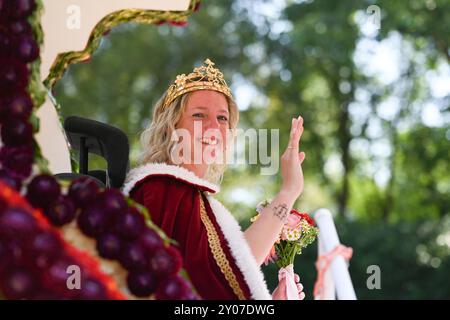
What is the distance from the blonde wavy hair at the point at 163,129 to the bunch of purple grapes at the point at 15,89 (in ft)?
2.46

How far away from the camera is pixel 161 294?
1339 millimetres

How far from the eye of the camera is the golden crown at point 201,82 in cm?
207

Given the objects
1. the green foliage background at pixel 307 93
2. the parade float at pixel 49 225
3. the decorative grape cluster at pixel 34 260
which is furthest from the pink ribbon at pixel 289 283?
the green foliage background at pixel 307 93

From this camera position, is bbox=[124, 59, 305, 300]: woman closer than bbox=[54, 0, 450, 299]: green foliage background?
Yes

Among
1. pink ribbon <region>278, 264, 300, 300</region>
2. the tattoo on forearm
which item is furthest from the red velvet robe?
pink ribbon <region>278, 264, 300, 300</region>

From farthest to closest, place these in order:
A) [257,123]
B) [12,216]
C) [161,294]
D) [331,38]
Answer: [257,123], [331,38], [161,294], [12,216]

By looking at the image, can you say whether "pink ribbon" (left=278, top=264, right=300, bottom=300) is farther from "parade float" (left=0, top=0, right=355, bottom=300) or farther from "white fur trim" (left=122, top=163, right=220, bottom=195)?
"parade float" (left=0, top=0, right=355, bottom=300)

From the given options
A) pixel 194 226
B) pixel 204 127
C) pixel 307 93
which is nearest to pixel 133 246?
pixel 194 226

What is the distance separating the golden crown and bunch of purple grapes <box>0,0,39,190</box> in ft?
2.54

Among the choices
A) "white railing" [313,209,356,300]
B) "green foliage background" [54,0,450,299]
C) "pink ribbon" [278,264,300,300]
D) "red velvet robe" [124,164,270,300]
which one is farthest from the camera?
"green foliage background" [54,0,450,299]

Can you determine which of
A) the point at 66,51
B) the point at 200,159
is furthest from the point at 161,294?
the point at 66,51

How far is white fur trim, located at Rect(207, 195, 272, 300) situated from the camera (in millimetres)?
1723

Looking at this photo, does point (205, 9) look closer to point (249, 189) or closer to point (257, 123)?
point (257, 123)

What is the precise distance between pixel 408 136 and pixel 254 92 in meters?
2.36
